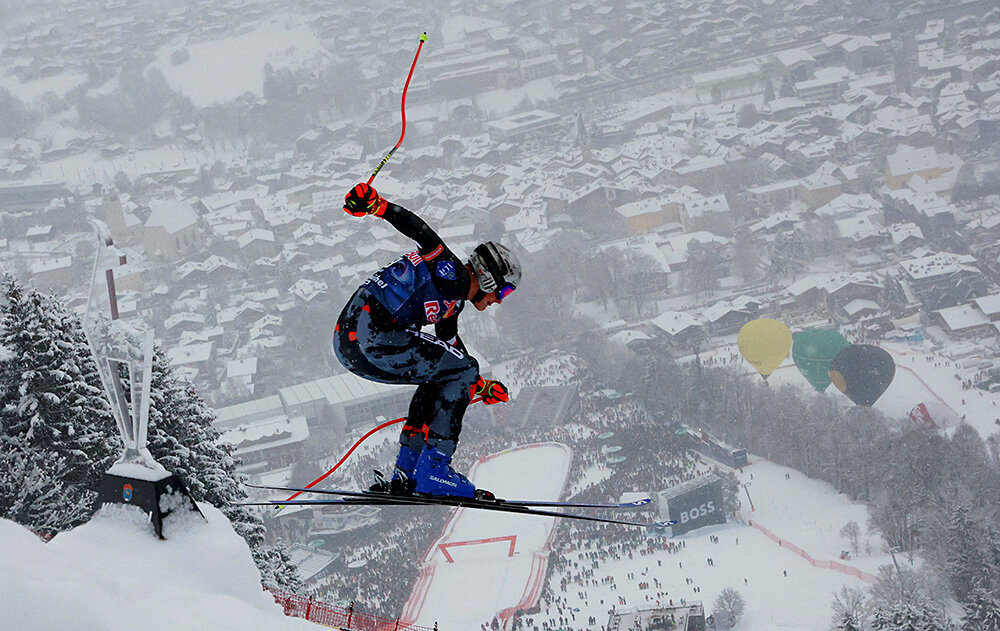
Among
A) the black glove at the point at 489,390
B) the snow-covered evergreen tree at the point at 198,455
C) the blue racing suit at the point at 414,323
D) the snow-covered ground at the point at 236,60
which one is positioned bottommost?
the snow-covered ground at the point at 236,60

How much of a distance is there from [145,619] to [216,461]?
5235mm

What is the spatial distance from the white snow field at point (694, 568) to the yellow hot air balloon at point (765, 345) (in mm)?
7648

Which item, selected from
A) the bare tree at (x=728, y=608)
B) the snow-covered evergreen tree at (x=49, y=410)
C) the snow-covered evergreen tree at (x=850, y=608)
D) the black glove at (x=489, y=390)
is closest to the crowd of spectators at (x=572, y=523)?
the bare tree at (x=728, y=608)

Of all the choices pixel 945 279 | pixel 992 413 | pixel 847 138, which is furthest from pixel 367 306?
pixel 847 138

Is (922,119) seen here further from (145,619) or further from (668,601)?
(145,619)

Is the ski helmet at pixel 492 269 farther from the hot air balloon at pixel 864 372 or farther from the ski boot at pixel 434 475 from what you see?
the hot air balloon at pixel 864 372

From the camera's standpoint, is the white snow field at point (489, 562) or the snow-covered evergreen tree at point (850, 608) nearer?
the snow-covered evergreen tree at point (850, 608)

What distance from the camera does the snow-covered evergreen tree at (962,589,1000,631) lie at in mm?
15859

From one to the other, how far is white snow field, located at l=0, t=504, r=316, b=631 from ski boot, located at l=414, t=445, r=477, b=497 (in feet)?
2.19

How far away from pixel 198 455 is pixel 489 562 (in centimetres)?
1320

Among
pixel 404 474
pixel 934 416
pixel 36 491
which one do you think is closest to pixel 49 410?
pixel 36 491

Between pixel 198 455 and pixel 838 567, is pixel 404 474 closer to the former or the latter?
pixel 198 455

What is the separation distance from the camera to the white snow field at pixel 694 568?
55.5ft

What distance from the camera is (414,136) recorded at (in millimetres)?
77812
